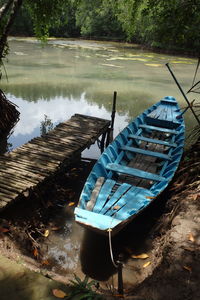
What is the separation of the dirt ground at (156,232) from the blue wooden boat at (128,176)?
449 millimetres

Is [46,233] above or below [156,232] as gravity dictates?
below

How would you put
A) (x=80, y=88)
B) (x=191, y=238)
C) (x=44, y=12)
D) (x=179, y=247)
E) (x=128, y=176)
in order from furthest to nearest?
(x=80, y=88) → (x=44, y=12) → (x=128, y=176) → (x=191, y=238) → (x=179, y=247)

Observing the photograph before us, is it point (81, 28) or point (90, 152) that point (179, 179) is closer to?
point (90, 152)

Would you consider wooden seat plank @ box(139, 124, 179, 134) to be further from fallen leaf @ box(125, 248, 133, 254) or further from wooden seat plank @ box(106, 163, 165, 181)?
fallen leaf @ box(125, 248, 133, 254)

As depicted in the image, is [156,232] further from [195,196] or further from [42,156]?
[42,156]

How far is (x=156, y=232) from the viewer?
5.15 metres

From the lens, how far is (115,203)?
16.0ft

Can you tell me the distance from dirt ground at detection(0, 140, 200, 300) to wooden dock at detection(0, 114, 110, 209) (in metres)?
0.37

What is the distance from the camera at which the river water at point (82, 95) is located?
4.73 metres

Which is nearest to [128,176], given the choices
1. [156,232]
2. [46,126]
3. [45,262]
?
[156,232]

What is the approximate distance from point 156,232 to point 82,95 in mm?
9754

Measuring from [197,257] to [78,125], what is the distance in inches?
218

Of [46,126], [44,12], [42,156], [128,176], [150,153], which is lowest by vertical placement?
[46,126]

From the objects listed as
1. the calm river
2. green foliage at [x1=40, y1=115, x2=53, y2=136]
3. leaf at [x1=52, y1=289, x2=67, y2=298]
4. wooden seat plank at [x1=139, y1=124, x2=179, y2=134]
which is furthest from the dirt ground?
green foliage at [x1=40, y1=115, x2=53, y2=136]
